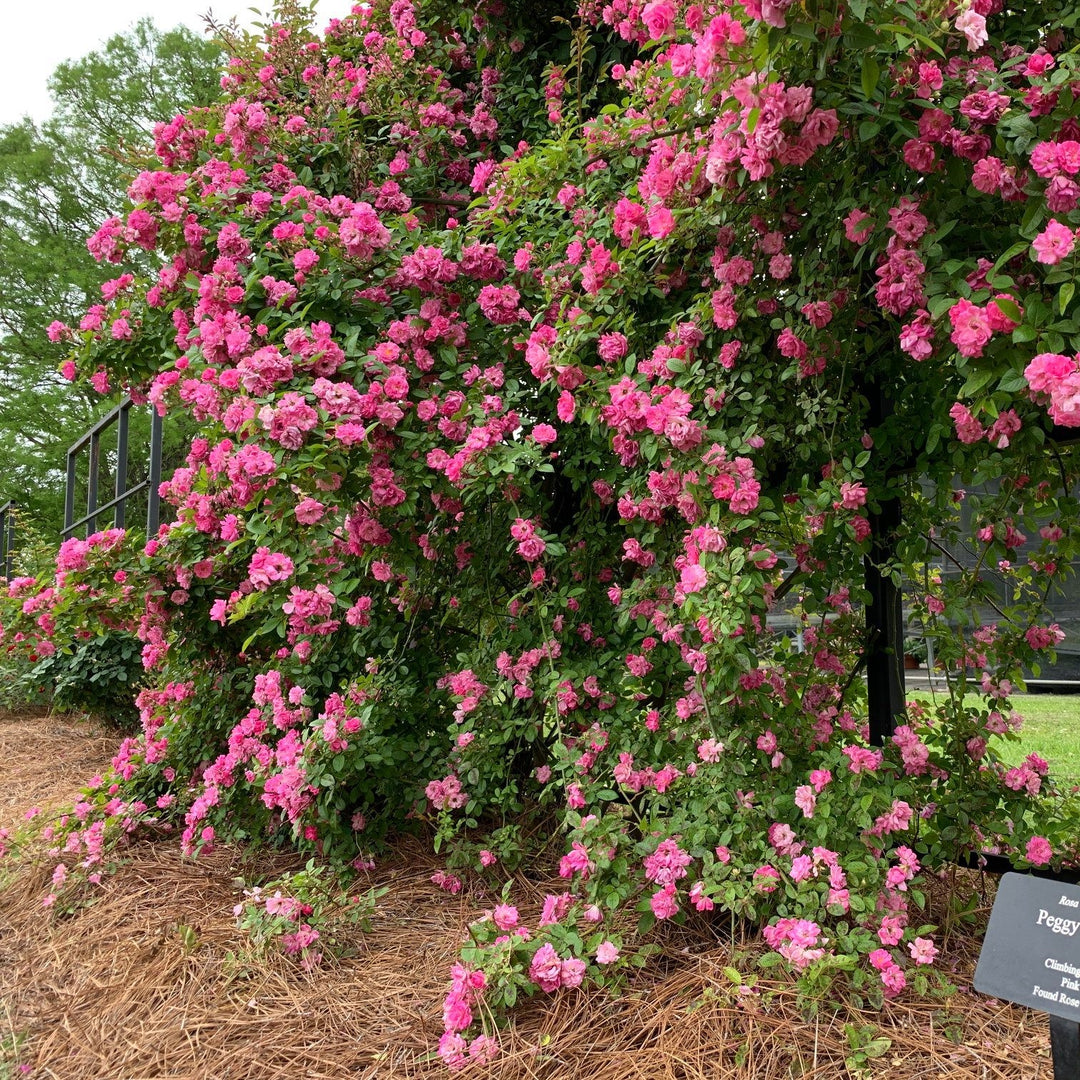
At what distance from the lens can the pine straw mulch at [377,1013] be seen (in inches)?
67.5

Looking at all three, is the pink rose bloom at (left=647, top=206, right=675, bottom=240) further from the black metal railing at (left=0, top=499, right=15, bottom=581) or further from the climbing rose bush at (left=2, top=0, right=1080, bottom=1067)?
the black metal railing at (left=0, top=499, right=15, bottom=581)

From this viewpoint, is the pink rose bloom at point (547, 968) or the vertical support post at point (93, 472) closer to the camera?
the pink rose bloom at point (547, 968)

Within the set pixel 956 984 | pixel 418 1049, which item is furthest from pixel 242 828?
pixel 956 984

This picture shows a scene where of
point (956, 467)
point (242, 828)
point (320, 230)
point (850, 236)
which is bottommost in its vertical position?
point (242, 828)

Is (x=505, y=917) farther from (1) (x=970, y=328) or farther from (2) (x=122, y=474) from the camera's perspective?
(2) (x=122, y=474)

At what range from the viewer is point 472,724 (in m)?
2.56

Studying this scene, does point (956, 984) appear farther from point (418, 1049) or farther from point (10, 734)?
point (10, 734)

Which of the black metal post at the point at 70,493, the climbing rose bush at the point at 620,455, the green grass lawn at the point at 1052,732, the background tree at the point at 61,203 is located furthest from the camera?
the background tree at the point at 61,203

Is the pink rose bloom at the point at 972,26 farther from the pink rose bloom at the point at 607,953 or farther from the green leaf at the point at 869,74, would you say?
the pink rose bloom at the point at 607,953

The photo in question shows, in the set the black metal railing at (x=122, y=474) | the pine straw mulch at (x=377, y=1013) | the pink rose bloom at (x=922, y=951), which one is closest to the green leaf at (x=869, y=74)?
the pink rose bloom at (x=922, y=951)

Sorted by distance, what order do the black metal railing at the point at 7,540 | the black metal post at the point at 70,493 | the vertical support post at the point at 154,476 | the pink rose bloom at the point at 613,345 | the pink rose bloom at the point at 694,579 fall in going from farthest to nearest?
the black metal railing at the point at 7,540, the black metal post at the point at 70,493, the vertical support post at the point at 154,476, the pink rose bloom at the point at 613,345, the pink rose bloom at the point at 694,579

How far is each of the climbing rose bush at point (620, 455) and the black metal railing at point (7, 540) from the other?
6.67 metres

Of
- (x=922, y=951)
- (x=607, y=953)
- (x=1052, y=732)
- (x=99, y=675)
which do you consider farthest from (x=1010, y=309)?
(x=99, y=675)

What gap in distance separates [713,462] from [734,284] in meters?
0.42
